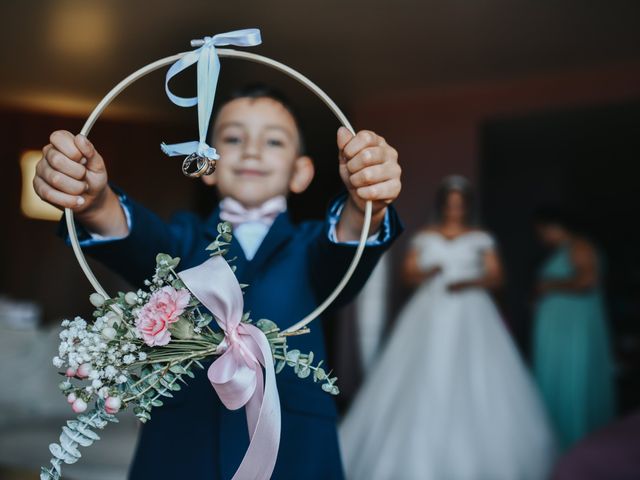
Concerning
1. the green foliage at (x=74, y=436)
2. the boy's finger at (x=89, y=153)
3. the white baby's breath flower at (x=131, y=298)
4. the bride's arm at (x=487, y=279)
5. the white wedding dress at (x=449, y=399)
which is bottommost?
the white wedding dress at (x=449, y=399)

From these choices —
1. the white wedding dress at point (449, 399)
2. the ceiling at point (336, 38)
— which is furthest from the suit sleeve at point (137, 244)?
the ceiling at point (336, 38)

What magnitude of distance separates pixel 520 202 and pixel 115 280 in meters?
4.26

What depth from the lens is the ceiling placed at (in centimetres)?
327

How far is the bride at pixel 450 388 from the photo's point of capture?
Answer: 2.82m

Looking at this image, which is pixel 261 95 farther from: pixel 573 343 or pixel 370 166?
pixel 573 343

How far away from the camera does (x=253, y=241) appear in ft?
3.81

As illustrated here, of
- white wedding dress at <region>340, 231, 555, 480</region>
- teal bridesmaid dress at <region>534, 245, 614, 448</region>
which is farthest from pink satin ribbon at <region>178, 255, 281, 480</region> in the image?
teal bridesmaid dress at <region>534, 245, 614, 448</region>

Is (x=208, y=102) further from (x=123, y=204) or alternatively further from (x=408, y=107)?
(x=408, y=107)

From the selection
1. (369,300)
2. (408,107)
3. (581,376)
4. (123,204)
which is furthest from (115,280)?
(123,204)

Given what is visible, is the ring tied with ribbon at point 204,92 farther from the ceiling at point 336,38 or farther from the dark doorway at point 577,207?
the dark doorway at point 577,207

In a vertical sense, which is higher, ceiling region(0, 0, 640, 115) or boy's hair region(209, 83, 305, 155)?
ceiling region(0, 0, 640, 115)

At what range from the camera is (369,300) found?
190 inches

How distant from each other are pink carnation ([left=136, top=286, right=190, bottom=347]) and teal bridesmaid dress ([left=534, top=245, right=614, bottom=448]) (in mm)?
3715

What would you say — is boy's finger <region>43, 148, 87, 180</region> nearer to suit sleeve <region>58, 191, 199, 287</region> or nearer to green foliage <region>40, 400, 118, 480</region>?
suit sleeve <region>58, 191, 199, 287</region>
